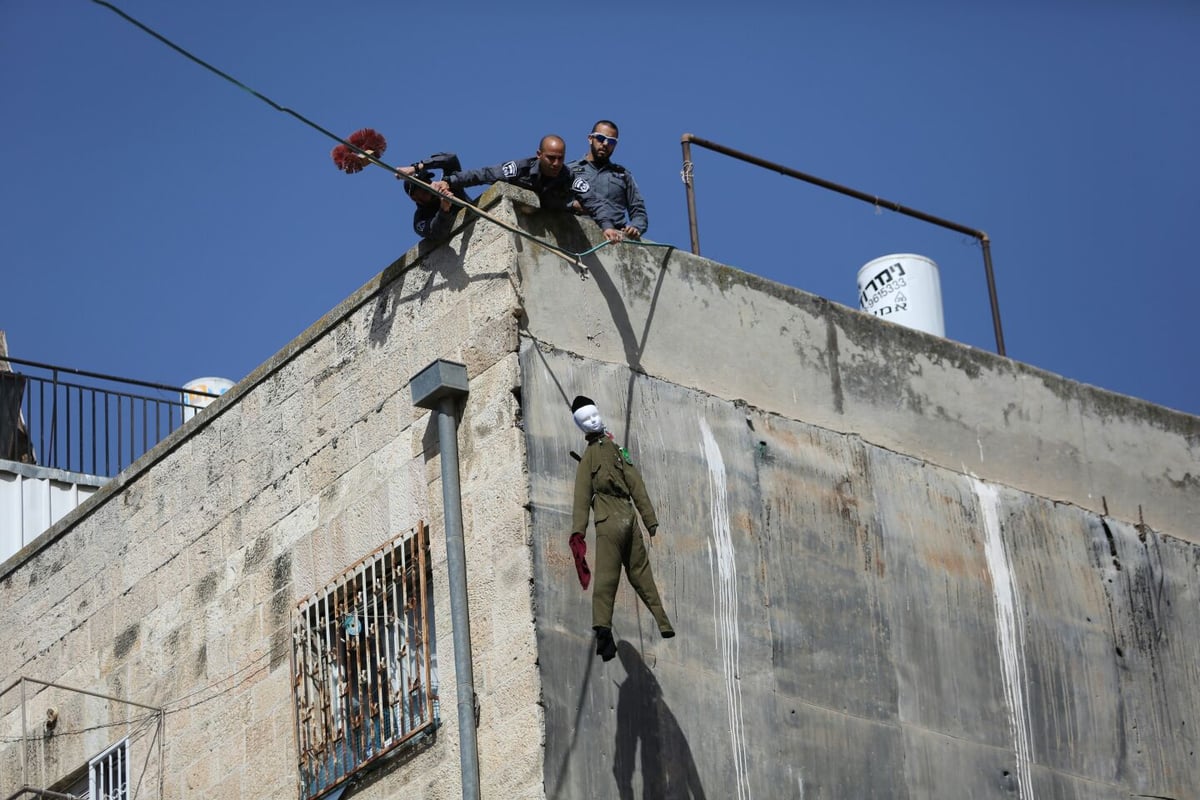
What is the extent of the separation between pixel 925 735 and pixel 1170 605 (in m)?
3.44

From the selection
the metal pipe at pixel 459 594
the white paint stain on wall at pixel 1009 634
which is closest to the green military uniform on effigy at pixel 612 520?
the metal pipe at pixel 459 594

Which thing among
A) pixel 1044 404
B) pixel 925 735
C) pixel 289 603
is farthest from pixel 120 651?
pixel 1044 404

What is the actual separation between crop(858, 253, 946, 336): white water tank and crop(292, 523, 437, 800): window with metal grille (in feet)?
20.1

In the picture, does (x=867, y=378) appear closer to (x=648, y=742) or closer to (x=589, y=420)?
(x=589, y=420)

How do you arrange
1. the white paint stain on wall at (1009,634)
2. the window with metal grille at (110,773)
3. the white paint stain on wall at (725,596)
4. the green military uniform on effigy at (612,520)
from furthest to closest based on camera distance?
the window with metal grille at (110,773) → the white paint stain on wall at (1009,634) → the white paint stain on wall at (725,596) → the green military uniform on effigy at (612,520)

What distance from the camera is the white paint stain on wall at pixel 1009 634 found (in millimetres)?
17109

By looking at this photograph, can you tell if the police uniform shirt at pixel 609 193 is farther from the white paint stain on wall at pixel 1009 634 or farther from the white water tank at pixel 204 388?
the white water tank at pixel 204 388

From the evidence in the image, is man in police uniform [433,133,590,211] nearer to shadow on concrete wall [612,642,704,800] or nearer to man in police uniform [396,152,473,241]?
man in police uniform [396,152,473,241]

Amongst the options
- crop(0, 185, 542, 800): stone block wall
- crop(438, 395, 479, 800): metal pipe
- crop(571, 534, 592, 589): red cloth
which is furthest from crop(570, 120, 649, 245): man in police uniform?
crop(571, 534, 592, 589): red cloth

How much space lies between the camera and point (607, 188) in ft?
55.1

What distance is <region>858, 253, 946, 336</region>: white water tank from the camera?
20.3 meters

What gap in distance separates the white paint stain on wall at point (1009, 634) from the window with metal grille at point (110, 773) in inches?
265

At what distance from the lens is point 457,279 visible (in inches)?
633

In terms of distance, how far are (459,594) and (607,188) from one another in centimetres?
342
